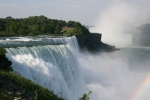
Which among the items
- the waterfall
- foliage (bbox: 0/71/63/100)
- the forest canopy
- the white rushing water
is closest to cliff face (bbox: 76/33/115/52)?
the forest canopy

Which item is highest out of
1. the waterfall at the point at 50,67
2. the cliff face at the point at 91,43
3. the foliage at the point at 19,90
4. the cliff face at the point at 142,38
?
the cliff face at the point at 142,38

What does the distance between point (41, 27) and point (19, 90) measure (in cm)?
6746

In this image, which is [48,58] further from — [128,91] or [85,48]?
[85,48]

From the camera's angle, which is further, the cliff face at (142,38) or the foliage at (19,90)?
the cliff face at (142,38)

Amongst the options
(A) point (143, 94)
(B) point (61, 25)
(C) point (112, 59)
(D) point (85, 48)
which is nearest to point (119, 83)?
(A) point (143, 94)

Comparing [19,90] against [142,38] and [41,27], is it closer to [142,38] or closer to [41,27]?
[41,27]

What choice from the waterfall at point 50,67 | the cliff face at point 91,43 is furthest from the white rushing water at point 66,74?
the cliff face at point 91,43

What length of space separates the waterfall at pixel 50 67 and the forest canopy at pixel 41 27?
36328mm

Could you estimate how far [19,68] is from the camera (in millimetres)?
24719

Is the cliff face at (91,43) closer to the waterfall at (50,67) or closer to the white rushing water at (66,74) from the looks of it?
the white rushing water at (66,74)

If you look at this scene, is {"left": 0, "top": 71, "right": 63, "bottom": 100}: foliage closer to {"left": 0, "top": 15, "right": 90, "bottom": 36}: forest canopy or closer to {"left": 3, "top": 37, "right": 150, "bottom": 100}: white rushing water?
{"left": 3, "top": 37, "right": 150, "bottom": 100}: white rushing water

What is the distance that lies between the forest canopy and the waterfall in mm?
36328

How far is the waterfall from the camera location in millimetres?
25136

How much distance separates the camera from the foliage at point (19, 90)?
38.4 ft
